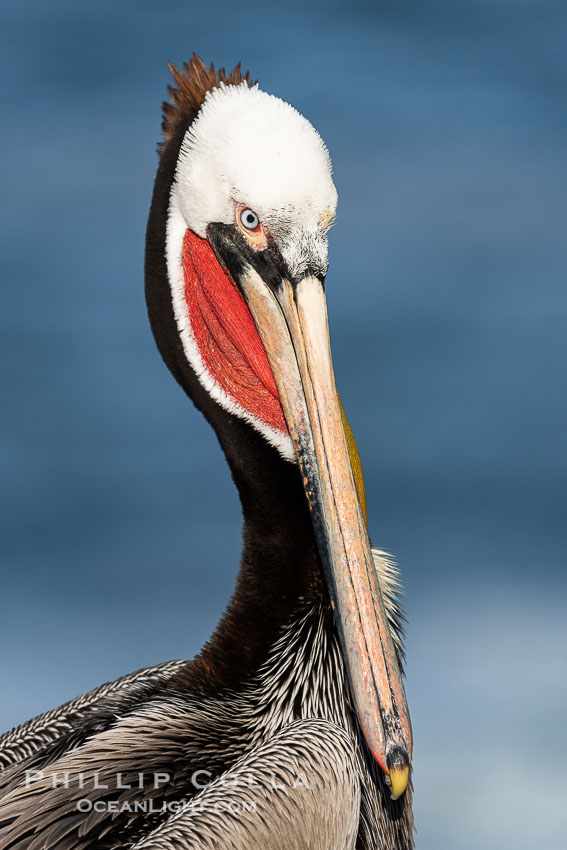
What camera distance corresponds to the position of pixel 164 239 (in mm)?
4449

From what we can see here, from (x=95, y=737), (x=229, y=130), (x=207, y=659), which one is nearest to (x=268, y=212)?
(x=229, y=130)

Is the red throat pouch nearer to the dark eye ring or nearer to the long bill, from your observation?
the long bill

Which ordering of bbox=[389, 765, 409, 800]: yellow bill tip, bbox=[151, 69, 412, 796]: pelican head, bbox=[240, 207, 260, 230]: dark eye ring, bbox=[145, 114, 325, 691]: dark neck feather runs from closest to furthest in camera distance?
bbox=[389, 765, 409, 800]: yellow bill tip
bbox=[151, 69, 412, 796]: pelican head
bbox=[240, 207, 260, 230]: dark eye ring
bbox=[145, 114, 325, 691]: dark neck feather

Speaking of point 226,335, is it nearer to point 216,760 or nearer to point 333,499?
point 333,499

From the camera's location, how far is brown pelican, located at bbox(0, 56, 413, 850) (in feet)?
12.2

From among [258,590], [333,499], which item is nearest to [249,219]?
[333,499]

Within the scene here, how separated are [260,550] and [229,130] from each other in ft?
5.21

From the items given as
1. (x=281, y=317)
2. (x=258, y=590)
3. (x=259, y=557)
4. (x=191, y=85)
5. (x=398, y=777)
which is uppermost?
(x=191, y=85)

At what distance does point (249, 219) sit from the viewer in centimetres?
417

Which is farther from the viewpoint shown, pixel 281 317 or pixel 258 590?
pixel 258 590

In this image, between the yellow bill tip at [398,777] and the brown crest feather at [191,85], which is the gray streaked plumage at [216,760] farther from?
the brown crest feather at [191,85]

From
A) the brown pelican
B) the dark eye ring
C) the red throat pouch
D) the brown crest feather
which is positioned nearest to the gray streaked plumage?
the brown pelican

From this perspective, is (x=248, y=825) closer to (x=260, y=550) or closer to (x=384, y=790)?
(x=384, y=790)

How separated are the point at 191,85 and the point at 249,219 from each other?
64cm
